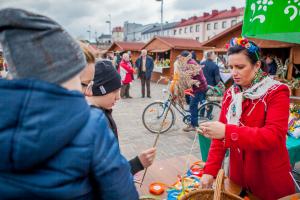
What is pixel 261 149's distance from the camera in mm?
1484

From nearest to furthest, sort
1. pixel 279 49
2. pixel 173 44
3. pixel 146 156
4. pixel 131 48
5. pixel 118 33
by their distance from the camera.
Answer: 1. pixel 146 156
2. pixel 279 49
3. pixel 173 44
4. pixel 131 48
5. pixel 118 33

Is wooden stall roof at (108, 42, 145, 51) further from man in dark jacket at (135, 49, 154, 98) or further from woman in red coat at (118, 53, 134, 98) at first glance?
woman in red coat at (118, 53, 134, 98)

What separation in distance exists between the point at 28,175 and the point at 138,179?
1628 millimetres

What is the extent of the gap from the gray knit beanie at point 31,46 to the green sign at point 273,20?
1836 millimetres

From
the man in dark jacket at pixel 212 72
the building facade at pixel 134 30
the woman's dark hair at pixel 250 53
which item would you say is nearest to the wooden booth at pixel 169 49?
the man in dark jacket at pixel 212 72

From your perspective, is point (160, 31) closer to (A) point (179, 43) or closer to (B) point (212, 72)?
(A) point (179, 43)

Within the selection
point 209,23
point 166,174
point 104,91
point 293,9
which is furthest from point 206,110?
point 209,23

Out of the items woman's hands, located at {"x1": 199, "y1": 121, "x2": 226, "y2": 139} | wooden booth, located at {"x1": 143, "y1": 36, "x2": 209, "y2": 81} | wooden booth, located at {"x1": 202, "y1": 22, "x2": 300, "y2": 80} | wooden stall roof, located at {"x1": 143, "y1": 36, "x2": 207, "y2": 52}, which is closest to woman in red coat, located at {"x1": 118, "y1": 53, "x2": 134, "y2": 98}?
wooden booth, located at {"x1": 202, "y1": 22, "x2": 300, "y2": 80}

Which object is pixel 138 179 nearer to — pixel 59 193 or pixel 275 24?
pixel 59 193

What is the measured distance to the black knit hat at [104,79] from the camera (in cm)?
167

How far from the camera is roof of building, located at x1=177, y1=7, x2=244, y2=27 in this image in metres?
46.6

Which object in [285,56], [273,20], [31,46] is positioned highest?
[285,56]

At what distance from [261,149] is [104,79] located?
1.13 metres

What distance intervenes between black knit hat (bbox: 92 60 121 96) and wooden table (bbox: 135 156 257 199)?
0.89m
